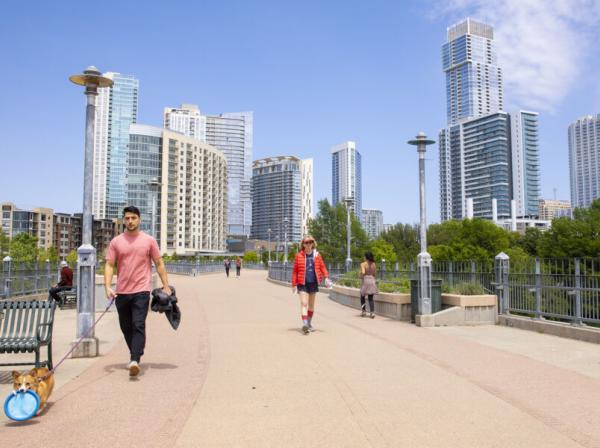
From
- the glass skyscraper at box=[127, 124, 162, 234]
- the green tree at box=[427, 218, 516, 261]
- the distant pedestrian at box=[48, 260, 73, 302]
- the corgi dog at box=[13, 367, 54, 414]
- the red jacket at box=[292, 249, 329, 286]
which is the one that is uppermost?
the glass skyscraper at box=[127, 124, 162, 234]

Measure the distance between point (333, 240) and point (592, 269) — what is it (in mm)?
43148

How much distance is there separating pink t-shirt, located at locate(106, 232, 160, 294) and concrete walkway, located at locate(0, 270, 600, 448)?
110cm

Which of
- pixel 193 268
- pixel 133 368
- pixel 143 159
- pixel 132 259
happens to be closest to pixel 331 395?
pixel 133 368

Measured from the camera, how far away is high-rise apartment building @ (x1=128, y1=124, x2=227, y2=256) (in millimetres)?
140000

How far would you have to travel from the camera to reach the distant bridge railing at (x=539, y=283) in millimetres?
10273

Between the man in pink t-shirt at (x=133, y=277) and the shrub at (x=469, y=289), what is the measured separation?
27.1ft

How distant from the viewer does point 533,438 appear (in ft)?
14.8

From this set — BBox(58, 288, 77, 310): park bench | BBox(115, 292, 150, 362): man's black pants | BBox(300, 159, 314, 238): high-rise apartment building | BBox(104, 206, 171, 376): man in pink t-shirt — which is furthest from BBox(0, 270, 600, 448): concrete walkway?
BBox(300, 159, 314, 238): high-rise apartment building

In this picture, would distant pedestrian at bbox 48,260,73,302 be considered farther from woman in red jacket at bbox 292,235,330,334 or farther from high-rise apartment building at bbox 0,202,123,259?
high-rise apartment building at bbox 0,202,123,259

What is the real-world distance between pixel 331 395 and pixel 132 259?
2939mm

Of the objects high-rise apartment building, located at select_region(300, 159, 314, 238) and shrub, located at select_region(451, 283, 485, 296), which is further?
high-rise apartment building, located at select_region(300, 159, 314, 238)

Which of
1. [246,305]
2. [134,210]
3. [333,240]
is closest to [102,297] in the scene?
[246,305]

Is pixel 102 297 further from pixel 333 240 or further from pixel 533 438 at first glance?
pixel 333 240

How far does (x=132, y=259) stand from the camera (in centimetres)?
693
